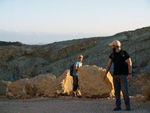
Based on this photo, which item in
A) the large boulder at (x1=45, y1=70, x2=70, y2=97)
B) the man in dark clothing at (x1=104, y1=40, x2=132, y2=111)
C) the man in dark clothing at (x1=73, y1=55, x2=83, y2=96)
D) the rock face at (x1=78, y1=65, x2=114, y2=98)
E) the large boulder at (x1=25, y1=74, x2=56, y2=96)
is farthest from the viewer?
the large boulder at (x1=25, y1=74, x2=56, y2=96)

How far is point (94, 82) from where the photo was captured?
29.3 ft

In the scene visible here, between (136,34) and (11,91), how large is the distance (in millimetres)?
16058

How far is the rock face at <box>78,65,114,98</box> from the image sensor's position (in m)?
8.80

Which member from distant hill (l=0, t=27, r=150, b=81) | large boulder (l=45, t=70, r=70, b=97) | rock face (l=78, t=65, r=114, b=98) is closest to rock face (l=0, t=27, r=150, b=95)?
distant hill (l=0, t=27, r=150, b=81)

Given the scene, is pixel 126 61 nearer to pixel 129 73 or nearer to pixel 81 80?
pixel 129 73

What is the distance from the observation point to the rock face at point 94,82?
8805 mm

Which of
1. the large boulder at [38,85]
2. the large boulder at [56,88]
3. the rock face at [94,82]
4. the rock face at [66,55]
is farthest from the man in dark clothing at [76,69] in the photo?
the rock face at [66,55]

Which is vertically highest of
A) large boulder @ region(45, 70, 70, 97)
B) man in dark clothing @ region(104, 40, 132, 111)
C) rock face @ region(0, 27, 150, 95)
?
rock face @ region(0, 27, 150, 95)

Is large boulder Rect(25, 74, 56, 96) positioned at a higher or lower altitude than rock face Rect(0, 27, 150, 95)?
lower

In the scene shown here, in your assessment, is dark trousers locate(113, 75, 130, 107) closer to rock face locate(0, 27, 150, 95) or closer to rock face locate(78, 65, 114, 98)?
rock face locate(78, 65, 114, 98)

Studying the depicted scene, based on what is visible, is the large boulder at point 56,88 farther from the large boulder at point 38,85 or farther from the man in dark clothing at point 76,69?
the large boulder at point 38,85

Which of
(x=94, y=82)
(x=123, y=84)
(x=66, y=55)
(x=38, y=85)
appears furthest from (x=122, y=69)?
(x=66, y=55)

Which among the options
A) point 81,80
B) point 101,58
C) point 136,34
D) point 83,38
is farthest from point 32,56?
point 81,80

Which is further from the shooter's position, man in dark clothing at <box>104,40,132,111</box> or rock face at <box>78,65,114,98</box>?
rock face at <box>78,65,114,98</box>
